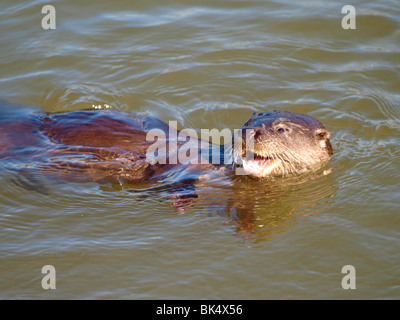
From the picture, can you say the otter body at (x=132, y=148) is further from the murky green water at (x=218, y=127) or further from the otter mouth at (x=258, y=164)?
the murky green water at (x=218, y=127)

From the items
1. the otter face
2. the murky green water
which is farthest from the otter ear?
the murky green water

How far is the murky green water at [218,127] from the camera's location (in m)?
3.87

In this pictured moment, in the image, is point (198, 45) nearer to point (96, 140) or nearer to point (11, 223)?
point (96, 140)

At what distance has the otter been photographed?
470cm

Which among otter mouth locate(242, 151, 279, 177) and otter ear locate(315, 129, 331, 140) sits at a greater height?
otter ear locate(315, 129, 331, 140)

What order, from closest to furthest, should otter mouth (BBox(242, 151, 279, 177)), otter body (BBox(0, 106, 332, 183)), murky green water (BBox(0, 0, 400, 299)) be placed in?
murky green water (BBox(0, 0, 400, 299))
otter body (BBox(0, 106, 332, 183))
otter mouth (BBox(242, 151, 279, 177))

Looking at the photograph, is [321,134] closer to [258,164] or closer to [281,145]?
[281,145]

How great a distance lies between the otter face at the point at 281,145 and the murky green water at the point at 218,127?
0.18 m

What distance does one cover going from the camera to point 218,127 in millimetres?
6141

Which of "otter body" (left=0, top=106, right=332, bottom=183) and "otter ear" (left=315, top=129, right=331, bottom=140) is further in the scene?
"otter ear" (left=315, top=129, right=331, bottom=140)

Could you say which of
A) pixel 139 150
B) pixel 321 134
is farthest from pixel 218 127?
pixel 321 134

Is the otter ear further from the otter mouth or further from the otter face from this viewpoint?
the otter mouth

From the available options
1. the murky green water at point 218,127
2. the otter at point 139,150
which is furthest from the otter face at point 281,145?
the murky green water at point 218,127

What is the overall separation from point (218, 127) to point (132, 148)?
1394 millimetres
